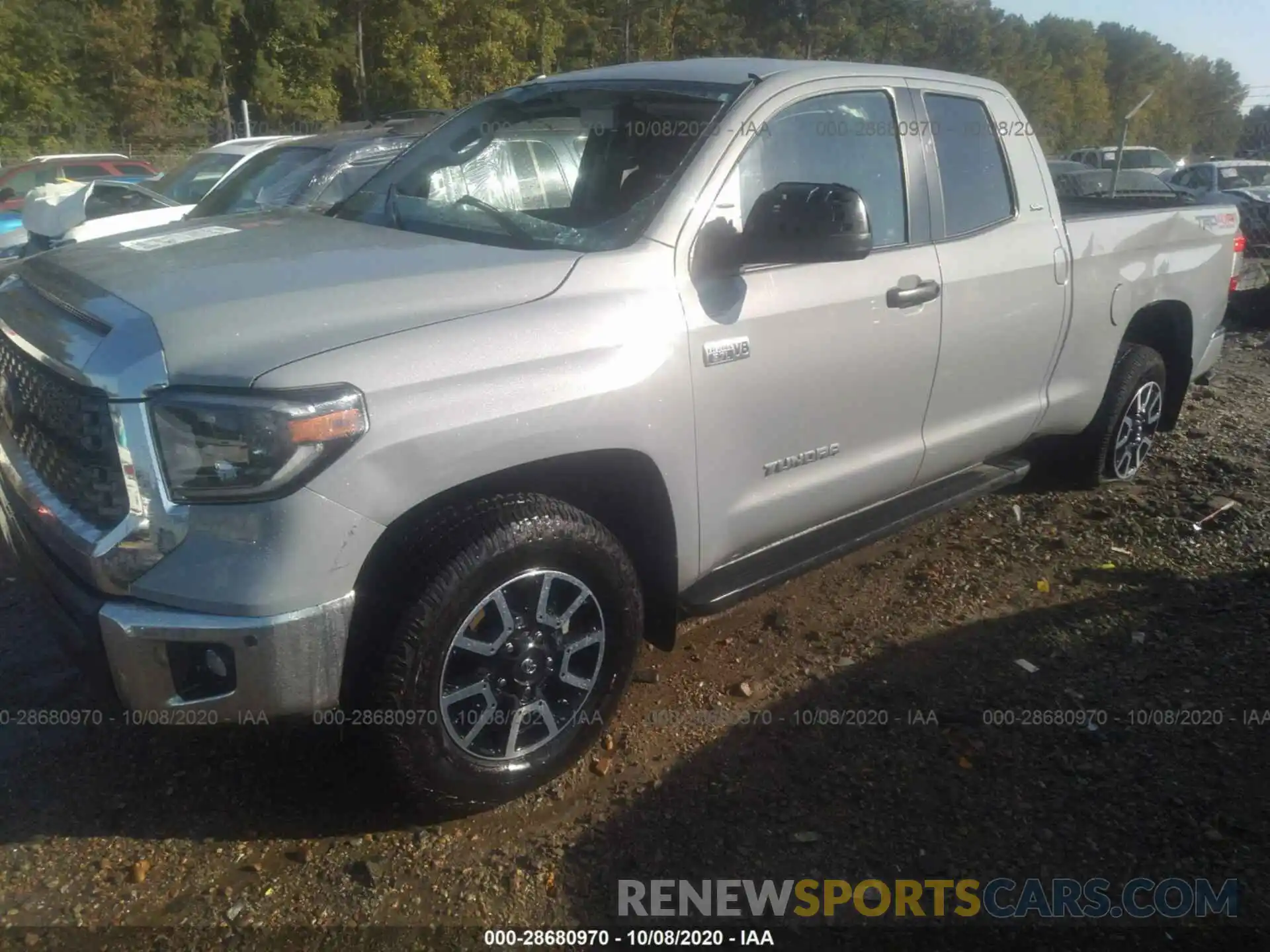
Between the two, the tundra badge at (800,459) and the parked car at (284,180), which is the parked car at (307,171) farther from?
the tundra badge at (800,459)

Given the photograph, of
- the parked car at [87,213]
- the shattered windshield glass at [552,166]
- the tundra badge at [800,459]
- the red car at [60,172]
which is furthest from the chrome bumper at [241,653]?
the red car at [60,172]

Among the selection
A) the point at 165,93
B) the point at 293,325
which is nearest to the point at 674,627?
the point at 293,325

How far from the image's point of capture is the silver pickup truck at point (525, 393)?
2266mm

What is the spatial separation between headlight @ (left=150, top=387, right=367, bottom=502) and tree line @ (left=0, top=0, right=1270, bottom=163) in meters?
29.9

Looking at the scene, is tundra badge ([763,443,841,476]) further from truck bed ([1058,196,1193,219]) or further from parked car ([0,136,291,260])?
parked car ([0,136,291,260])

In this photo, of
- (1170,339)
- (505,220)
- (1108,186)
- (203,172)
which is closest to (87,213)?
(203,172)

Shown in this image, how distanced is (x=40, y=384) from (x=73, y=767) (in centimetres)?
119

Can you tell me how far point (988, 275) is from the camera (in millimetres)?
3832

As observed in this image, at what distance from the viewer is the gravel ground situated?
8.64ft

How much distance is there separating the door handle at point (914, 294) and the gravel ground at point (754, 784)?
49.5 inches

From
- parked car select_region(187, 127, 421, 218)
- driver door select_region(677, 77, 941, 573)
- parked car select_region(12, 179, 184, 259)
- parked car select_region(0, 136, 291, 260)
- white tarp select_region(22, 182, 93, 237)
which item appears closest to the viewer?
driver door select_region(677, 77, 941, 573)

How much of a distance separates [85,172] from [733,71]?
661 inches

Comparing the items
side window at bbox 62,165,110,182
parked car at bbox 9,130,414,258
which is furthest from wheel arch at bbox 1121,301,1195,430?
side window at bbox 62,165,110,182

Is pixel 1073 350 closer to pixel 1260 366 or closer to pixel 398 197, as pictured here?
pixel 398 197
